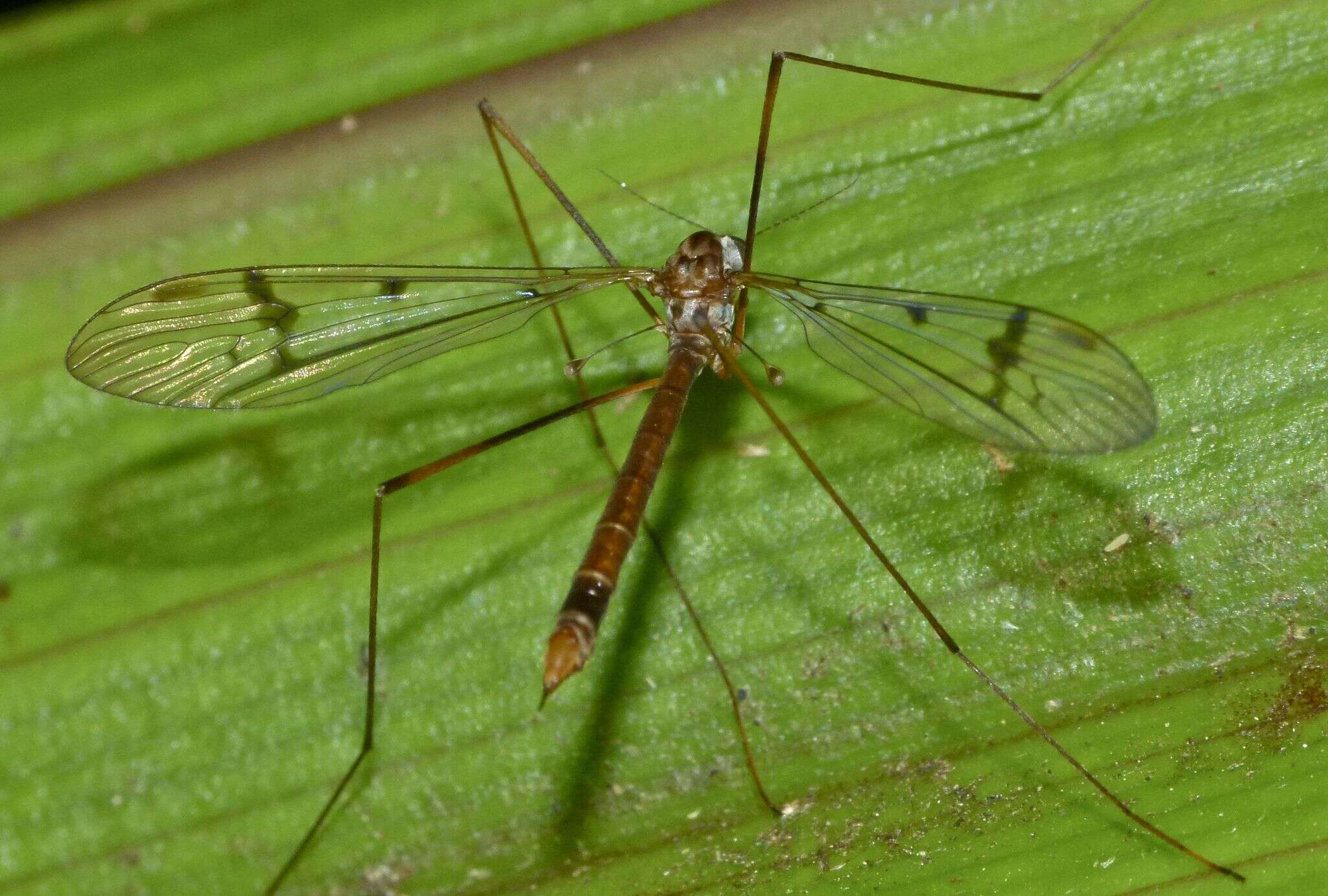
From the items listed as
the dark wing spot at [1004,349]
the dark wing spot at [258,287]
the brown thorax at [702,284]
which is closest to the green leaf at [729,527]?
the brown thorax at [702,284]

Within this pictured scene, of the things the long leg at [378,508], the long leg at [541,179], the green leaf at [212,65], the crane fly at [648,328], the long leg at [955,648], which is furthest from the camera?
the green leaf at [212,65]

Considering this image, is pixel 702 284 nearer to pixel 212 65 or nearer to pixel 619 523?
pixel 619 523

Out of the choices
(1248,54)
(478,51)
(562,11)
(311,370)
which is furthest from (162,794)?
(1248,54)

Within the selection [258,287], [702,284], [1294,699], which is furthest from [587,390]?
[1294,699]

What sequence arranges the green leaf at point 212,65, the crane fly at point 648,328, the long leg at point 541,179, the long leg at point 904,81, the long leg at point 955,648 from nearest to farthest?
the long leg at point 955,648, the crane fly at point 648,328, the long leg at point 904,81, the long leg at point 541,179, the green leaf at point 212,65

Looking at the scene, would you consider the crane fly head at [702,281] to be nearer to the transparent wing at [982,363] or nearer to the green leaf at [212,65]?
the transparent wing at [982,363]

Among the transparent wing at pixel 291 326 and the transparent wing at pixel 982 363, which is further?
the transparent wing at pixel 291 326

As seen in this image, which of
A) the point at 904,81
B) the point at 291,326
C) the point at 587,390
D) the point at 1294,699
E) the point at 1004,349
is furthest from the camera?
the point at 587,390
